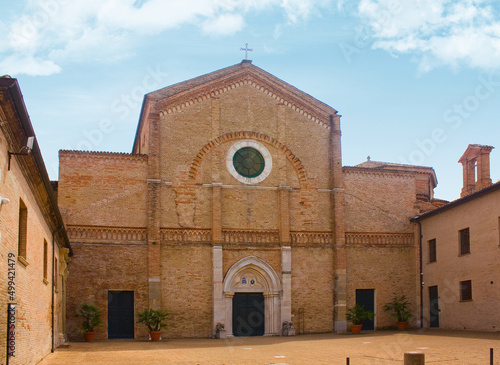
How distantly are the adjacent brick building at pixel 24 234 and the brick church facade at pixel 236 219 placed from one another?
7.14 meters

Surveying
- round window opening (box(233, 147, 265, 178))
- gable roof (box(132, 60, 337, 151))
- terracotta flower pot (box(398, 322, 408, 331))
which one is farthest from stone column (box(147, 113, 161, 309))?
terracotta flower pot (box(398, 322, 408, 331))

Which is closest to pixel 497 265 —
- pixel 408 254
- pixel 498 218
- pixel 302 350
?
pixel 498 218

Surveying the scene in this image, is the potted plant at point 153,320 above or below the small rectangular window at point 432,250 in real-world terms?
below

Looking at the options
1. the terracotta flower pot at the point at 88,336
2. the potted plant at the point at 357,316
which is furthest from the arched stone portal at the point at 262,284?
the terracotta flower pot at the point at 88,336

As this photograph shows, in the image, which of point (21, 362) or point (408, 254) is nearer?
point (21, 362)

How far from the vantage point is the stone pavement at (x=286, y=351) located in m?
15.9

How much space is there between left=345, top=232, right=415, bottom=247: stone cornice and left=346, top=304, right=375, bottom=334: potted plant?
313cm

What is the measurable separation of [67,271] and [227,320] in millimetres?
7029

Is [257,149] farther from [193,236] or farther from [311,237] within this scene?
[193,236]

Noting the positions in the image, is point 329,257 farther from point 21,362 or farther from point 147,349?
point 21,362

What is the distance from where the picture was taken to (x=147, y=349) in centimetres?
2062

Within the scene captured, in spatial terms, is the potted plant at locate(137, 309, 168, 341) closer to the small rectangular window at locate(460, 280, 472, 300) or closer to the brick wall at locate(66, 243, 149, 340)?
the brick wall at locate(66, 243, 149, 340)

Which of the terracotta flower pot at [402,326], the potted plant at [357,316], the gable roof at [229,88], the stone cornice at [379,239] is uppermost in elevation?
the gable roof at [229,88]

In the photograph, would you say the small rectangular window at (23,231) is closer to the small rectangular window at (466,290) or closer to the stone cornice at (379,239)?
the stone cornice at (379,239)
